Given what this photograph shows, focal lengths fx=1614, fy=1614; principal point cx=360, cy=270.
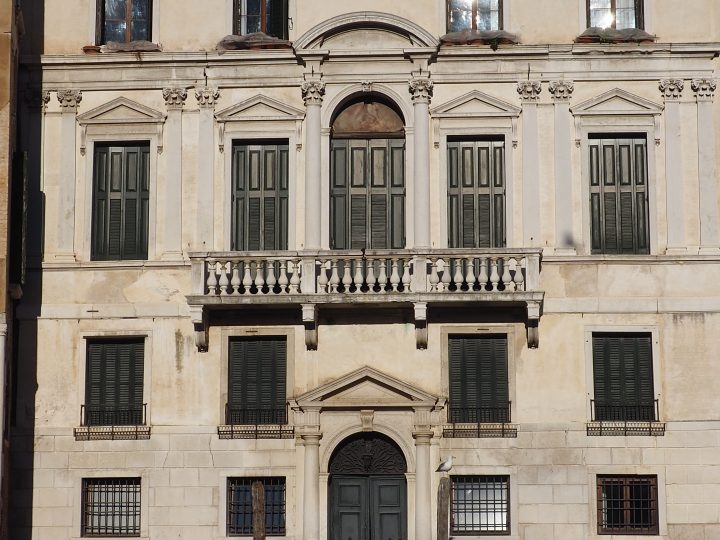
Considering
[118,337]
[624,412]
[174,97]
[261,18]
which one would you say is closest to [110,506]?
[118,337]

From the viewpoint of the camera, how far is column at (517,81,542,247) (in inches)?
1303

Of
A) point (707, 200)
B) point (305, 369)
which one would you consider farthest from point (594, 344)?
point (305, 369)

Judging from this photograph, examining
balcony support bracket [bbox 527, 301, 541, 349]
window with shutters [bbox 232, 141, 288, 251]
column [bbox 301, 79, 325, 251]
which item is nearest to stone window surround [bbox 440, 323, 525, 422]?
balcony support bracket [bbox 527, 301, 541, 349]

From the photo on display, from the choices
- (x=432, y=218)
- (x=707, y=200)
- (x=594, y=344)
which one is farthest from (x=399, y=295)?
(x=707, y=200)

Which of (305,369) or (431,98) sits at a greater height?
(431,98)

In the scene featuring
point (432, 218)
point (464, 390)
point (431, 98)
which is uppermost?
point (431, 98)

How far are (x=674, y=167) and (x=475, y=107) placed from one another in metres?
4.28

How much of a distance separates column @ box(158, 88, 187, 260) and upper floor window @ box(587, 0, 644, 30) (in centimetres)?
879

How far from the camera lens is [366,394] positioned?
107ft

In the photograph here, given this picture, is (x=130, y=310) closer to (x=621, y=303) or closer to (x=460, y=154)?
(x=460, y=154)

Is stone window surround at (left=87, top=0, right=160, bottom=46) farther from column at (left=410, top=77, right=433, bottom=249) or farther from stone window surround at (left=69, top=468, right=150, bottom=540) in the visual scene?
stone window surround at (left=69, top=468, right=150, bottom=540)

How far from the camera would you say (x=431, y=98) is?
3362 cm

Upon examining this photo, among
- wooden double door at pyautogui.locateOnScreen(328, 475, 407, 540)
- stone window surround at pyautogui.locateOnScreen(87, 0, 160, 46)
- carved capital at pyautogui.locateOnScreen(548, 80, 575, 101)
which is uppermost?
stone window surround at pyautogui.locateOnScreen(87, 0, 160, 46)

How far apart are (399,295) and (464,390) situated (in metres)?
2.42
